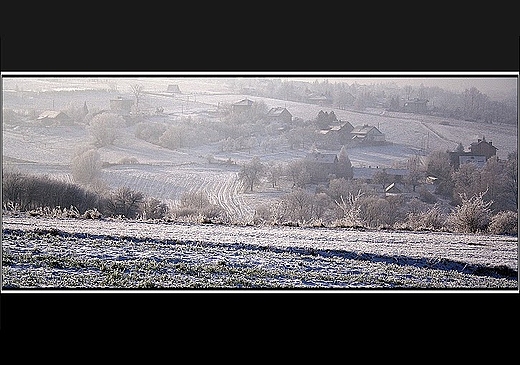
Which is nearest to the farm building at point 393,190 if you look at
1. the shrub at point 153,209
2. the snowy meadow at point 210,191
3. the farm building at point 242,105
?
the snowy meadow at point 210,191

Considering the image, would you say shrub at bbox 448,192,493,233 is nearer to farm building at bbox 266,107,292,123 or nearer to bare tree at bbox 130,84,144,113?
farm building at bbox 266,107,292,123

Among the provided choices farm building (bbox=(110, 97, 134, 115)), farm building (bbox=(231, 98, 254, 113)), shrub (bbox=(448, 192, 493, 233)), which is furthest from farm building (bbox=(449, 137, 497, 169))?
farm building (bbox=(110, 97, 134, 115))

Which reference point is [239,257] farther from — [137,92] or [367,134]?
[137,92]

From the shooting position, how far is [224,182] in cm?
784

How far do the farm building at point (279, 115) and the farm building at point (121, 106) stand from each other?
63.3 inches

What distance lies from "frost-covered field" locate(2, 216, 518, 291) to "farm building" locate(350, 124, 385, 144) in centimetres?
107

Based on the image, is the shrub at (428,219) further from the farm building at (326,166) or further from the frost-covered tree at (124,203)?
the frost-covered tree at (124,203)

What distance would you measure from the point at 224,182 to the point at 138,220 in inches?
43.7

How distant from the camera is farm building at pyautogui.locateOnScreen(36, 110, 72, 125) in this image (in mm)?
7762

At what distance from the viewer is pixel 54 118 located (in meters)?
7.81

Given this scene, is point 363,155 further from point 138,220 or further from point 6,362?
point 6,362

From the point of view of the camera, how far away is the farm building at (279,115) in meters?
7.88
